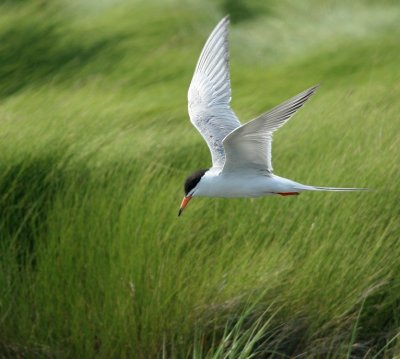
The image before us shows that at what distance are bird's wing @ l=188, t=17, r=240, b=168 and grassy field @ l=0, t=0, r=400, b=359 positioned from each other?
28cm

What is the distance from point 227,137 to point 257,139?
Result: 187 mm

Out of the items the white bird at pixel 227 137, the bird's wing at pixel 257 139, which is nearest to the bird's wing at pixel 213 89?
the white bird at pixel 227 137

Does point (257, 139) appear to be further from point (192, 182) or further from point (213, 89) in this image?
point (213, 89)

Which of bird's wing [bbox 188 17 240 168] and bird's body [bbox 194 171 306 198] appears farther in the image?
bird's wing [bbox 188 17 240 168]

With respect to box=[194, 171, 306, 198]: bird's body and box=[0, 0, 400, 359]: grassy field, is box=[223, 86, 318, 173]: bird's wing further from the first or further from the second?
box=[0, 0, 400, 359]: grassy field

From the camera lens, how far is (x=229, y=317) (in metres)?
3.71

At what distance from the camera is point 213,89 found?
4293 mm

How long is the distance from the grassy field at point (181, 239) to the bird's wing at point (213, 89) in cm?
28

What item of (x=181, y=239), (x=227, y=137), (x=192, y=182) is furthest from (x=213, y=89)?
(x=227, y=137)

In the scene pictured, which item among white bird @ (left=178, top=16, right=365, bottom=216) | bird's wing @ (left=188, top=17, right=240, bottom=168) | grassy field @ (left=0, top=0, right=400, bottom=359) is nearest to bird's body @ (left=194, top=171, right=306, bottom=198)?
white bird @ (left=178, top=16, right=365, bottom=216)

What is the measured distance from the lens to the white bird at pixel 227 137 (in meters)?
3.31

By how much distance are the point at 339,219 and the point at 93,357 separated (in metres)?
1.01

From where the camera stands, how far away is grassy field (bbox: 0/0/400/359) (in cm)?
378

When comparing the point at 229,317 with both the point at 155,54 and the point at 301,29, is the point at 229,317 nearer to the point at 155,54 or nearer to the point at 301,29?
the point at 155,54
